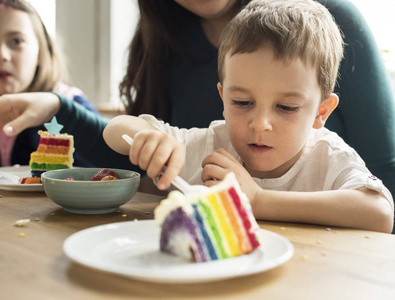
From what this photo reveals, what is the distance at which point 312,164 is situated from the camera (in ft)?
4.31

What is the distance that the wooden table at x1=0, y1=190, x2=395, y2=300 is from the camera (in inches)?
22.6

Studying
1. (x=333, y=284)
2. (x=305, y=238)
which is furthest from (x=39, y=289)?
(x=305, y=238)

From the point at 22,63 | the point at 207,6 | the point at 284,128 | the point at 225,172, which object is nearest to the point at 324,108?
the point at 284,128

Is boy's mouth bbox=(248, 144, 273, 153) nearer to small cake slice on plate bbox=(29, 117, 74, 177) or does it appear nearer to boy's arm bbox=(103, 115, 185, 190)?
boy's arm bbox=(103, 115, 185, 190)

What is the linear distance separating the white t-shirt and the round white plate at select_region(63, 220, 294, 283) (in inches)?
17.5

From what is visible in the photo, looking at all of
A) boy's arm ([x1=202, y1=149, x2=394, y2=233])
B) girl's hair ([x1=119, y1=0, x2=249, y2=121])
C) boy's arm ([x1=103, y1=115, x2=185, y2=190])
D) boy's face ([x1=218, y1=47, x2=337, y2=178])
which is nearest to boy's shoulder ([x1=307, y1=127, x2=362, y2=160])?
boy's face ([x1=218, y1=47, x2=337, y2=178])

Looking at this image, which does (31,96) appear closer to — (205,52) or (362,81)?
(205,52)

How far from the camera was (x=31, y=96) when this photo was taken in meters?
1.42

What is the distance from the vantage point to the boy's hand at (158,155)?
34.1 inches

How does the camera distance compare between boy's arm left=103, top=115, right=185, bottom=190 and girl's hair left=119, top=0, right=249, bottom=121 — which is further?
girl's hair left=119, top=0, right=249, bottom=121

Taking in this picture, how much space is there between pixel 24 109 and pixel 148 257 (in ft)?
2.96

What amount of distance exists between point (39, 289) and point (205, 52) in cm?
143

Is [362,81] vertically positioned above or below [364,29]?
below

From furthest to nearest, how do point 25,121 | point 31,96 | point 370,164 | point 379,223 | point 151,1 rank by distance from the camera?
point 151,1
point 370,164
point 31,96
point 25,121
point 379,223
